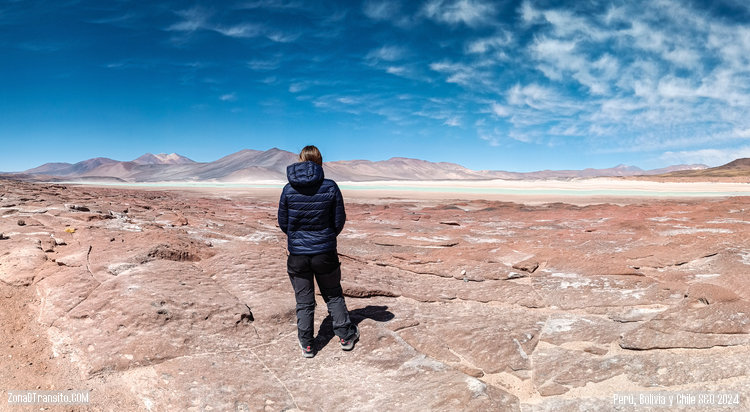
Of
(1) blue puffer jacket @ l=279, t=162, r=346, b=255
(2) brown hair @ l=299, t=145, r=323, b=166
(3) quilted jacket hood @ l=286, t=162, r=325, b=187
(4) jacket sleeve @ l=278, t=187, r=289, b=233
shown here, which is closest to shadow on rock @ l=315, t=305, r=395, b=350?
(1) blue puffer jacket @ l=279, t=162, r=346, b=255

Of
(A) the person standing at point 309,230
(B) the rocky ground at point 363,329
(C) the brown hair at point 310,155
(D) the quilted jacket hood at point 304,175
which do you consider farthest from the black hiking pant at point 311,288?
(C) the brown hair at point 310,155

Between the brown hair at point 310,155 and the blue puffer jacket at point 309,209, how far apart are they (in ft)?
0.31

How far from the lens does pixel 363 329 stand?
423cm

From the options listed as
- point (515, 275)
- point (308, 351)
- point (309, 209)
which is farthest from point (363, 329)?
point (515, 275)

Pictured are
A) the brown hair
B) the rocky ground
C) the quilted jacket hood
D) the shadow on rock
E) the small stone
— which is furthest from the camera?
the small stone

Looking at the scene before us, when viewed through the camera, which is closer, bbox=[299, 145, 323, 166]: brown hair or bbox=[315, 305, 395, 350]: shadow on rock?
bbox=[299, 145, 323, 166]: brown hair

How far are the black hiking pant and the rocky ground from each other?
0.23 meters

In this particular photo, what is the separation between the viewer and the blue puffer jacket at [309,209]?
365 centimetres

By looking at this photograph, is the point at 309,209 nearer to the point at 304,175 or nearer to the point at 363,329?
the point at 304,175

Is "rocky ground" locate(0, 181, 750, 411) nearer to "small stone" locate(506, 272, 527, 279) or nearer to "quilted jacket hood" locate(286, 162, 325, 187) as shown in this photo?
"small stone" locate(506, 272, 527, 279)

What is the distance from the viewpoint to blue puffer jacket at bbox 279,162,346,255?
12.0 ft

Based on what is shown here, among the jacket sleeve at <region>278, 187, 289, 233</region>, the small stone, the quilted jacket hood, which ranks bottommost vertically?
the small stone

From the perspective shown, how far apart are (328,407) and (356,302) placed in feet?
7.38

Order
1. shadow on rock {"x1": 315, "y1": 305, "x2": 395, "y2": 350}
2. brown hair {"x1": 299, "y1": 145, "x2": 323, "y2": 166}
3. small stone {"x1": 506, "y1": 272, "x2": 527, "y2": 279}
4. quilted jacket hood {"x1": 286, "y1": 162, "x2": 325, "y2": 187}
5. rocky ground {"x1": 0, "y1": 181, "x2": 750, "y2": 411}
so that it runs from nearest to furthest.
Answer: rocky ground {"x1": 0, "y1": 181, "x2": 750, "y2": 411}, quilted jacket hood {"x1": 286, "y1": 162, "x2": 325, "y2": 187}, brown hair {"x1": 299, "y1": 145, "x2": 323, "y2": 166}, shadow on rock {"x1": 315, "y1": 305, "x2": 395, "y2": 350}, small stone {"x1": 506, "y1": 272, "x2": 527, "y2": 279}
